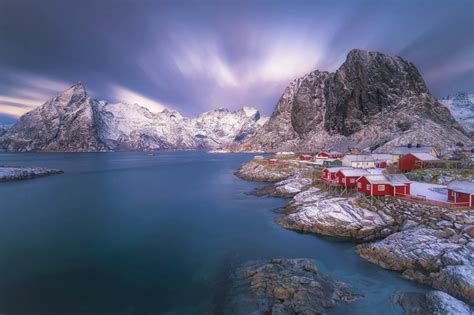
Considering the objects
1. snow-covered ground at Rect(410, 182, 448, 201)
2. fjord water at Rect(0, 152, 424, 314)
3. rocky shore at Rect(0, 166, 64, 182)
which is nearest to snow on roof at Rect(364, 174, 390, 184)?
snow-covered ground at Rect(410, 182, 448, 201)

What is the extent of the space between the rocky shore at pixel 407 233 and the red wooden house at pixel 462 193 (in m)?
2.38

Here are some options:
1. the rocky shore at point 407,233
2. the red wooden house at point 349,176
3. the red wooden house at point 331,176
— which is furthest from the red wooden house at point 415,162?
the rocky shore at point 407,233

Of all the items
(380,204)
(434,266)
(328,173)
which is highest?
(328,173)

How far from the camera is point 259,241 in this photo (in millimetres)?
32438

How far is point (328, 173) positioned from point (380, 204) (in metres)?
14.5

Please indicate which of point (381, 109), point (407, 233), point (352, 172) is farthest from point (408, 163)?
Result: point (381, 109)

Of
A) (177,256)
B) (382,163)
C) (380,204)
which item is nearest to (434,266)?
(380,204)

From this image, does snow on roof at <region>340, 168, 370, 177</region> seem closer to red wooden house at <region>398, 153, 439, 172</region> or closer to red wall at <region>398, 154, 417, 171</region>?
red wall at <region>398, 154, 417, 171</region>

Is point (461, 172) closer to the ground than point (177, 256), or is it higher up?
higher up

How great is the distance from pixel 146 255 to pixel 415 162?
188ft

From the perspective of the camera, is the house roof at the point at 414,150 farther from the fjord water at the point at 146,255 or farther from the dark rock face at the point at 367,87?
the dark rock face at the point at 367,87

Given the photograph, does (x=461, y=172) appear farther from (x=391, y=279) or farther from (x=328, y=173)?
(x=391, y=279)

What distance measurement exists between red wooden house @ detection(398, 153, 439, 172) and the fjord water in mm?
29630

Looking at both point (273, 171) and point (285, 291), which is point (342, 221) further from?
point (273, 171)
